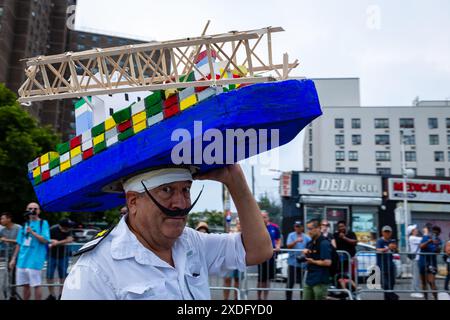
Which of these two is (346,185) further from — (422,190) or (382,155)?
(382,155)

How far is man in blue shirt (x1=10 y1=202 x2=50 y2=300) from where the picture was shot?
608 cm

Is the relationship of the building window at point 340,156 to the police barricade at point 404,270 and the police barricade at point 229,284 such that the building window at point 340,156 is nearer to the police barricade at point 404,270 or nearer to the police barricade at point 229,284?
the police barricade at point 404,270

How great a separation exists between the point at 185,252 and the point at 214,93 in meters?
0.66

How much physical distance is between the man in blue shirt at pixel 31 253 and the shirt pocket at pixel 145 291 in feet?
17.2

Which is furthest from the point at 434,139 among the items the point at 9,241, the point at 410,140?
the point at 9,241

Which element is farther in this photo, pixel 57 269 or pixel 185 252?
pixel 57 269

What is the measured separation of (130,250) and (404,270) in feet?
23.7

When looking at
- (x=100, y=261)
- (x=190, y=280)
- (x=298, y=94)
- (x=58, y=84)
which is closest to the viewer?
(x=298, y=94)

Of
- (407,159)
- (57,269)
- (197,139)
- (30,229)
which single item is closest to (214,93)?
(197,139)

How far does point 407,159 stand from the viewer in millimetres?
41750

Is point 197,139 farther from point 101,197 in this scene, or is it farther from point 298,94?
point 101,197

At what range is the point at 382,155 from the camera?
148 feet

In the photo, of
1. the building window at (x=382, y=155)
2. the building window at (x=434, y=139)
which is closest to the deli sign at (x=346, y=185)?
the building window at (x=434, y=139)
